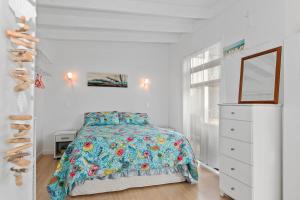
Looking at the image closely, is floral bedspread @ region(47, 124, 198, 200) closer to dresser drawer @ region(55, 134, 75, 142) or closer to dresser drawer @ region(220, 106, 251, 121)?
dresser drawer @ region(220, 106, 251, 121)

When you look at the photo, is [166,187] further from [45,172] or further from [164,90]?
[164,90]

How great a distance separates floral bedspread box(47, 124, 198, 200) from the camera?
98.1 inches

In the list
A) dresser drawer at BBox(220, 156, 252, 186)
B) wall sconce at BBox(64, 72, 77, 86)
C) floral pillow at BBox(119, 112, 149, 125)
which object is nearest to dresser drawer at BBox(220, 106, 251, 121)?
dresser drawer at BBox(220, 156, 252, 186)

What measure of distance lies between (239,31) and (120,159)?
2.43 meters

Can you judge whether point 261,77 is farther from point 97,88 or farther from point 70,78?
point 70,78

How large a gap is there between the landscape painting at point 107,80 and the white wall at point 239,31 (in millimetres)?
1704

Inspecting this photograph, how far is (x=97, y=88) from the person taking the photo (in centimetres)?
486

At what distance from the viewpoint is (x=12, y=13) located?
841mm

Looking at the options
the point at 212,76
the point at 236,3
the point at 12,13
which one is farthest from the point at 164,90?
the point at 12,13

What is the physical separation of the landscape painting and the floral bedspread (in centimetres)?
212

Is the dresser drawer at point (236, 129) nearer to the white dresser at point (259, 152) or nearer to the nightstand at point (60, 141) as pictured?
the white dresser at point (259, 152)

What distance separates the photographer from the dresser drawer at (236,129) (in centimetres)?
211

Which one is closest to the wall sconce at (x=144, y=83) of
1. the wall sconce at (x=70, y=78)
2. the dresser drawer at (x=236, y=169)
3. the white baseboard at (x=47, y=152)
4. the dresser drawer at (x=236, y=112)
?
the wall sconce at (x=70, y=78)

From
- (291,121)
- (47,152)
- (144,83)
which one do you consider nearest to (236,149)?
(291,121)
